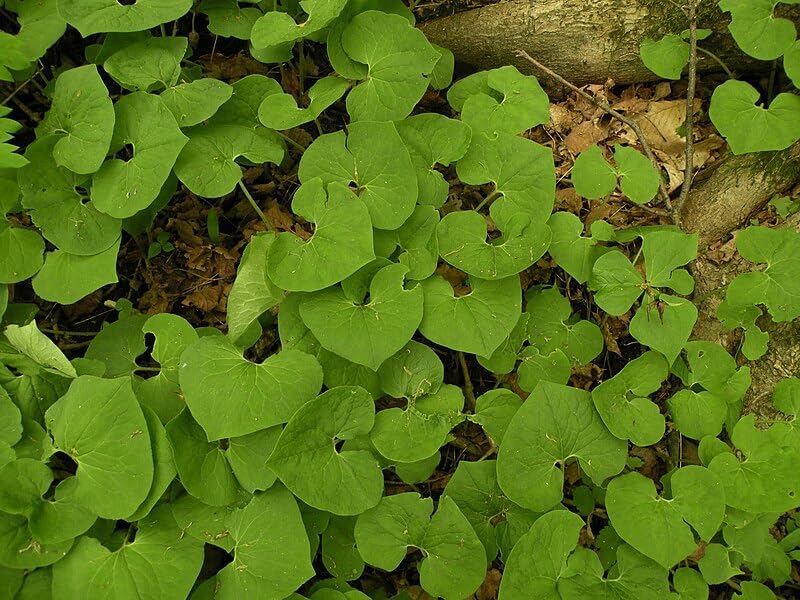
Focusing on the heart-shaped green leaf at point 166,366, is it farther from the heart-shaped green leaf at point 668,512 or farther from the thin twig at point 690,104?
the thin twig at point 690,104

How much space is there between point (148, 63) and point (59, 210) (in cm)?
65

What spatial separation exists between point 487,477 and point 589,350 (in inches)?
25.7

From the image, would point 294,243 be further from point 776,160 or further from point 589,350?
point 776,160

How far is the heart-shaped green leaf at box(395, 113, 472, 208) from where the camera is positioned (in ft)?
7.62

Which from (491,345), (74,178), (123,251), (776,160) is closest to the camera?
(491,345)

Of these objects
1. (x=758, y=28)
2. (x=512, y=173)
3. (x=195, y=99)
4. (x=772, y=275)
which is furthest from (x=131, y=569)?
(x=758, y=28)

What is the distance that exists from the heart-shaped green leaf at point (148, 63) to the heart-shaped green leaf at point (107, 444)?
1144mm

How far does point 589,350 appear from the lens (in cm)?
237

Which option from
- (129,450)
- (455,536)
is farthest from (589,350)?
(129,450)

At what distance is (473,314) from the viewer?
2137 millimetres

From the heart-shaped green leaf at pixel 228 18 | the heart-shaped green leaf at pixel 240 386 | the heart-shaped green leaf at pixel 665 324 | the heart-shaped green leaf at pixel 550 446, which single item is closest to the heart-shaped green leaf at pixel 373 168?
the heart-shaped green leaf at pixel 240 386

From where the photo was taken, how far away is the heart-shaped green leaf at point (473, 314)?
209cm

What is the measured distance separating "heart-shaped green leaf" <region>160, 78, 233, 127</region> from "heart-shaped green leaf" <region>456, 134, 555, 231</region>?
95 cm

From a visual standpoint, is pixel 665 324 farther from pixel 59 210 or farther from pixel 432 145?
pixel 59 210
